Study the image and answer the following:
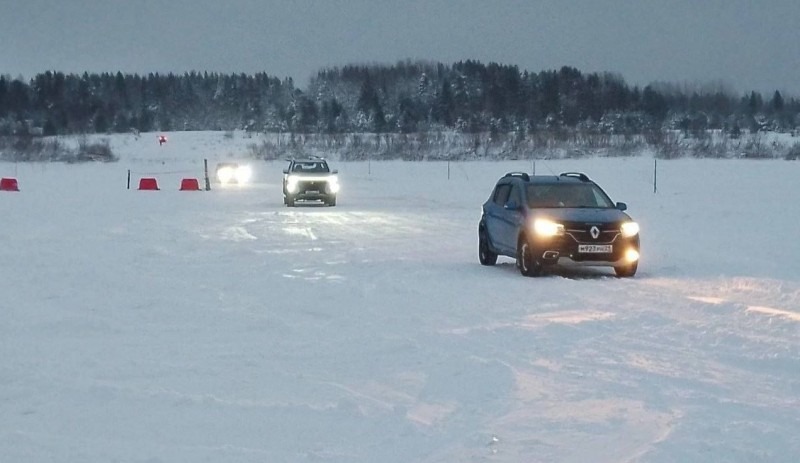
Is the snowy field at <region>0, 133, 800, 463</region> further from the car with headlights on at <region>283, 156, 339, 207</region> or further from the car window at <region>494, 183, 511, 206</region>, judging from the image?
the car with headlights on at <region>283, 156, 339, 207</region>

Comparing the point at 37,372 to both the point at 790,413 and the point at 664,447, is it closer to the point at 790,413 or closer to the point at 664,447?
the point at 664,447

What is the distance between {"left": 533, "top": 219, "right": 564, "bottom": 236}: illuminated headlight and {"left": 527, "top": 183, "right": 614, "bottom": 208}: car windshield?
1082 mm

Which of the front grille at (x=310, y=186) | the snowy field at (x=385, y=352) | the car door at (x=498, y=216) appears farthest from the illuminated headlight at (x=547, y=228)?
the front grille at (x=310, y=186)

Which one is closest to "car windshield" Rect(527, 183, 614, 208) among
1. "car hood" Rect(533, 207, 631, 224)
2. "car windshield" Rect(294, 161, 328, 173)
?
"car hood" Rect(533, 207, 631, 224)

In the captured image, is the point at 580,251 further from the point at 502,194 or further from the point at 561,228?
the point at 502,194

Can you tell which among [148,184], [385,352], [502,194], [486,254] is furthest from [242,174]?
[385,352]

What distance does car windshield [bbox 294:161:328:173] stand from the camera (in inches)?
1571

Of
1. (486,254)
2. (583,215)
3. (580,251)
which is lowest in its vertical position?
(486,254)

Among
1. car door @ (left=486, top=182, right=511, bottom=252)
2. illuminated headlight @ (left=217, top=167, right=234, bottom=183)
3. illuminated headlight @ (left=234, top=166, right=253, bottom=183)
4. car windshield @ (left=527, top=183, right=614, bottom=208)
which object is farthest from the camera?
illuminated headlight @ (left=234, top=166, right=253, bottom=183)

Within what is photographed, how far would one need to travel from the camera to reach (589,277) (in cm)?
1670

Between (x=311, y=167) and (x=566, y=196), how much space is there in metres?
23.3

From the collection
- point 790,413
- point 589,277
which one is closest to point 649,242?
point 589,277

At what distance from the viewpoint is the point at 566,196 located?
1803 centimetres

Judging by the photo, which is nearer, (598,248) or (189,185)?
(598,248)
